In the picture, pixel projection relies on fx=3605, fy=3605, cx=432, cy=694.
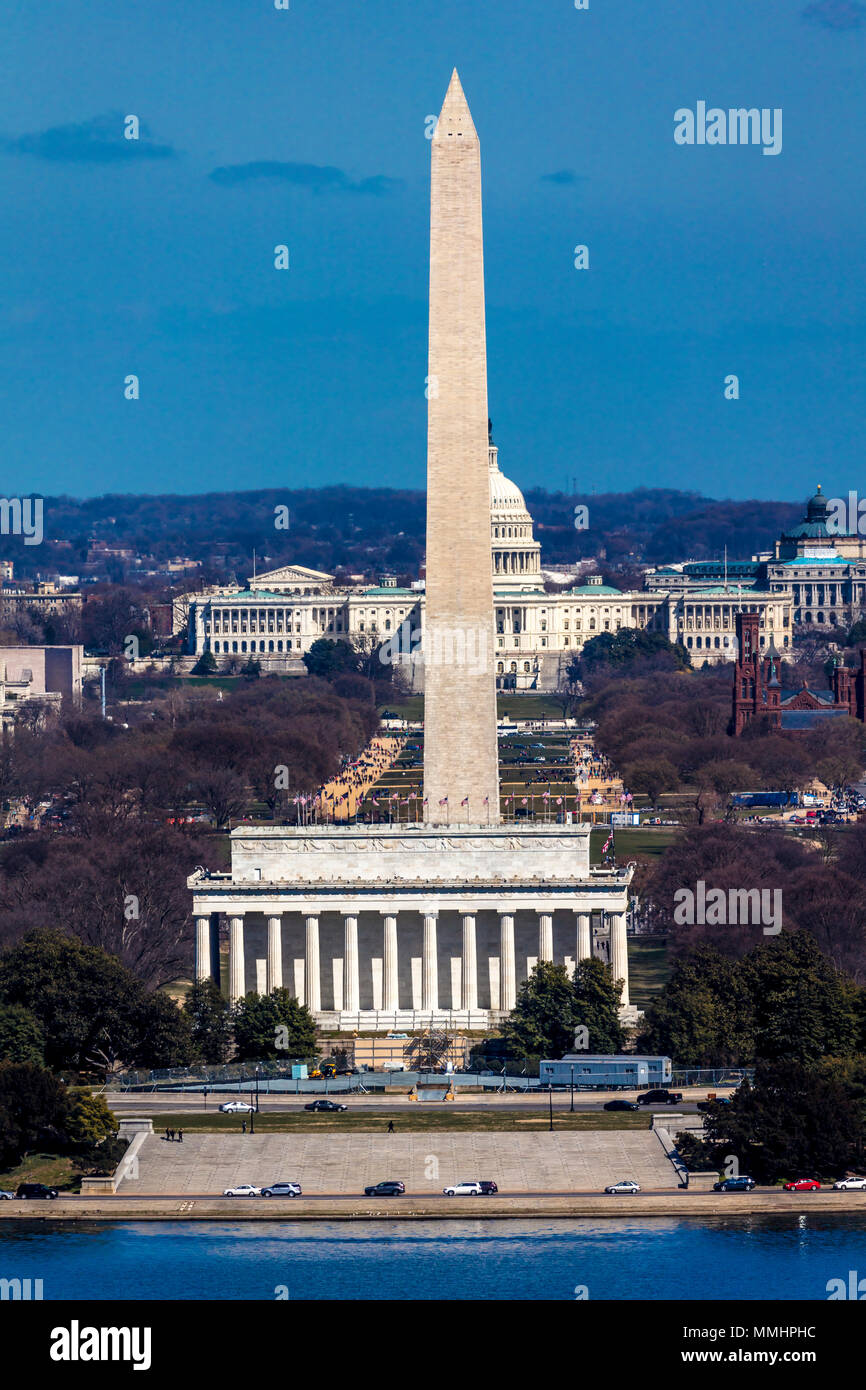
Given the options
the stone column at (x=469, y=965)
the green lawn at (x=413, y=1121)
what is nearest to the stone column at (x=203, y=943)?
the stone column at (x=469, y=965)

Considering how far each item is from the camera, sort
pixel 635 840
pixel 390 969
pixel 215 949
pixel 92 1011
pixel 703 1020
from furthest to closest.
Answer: pixel 635 840 → pixel 215 949 → pixel 390 969 → pixel 703 1020 → pixel 92 1011

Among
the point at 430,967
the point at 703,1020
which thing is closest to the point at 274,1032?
the point at 430,967

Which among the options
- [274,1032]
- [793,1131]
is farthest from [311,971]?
[793,1131]

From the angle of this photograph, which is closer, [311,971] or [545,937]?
[545,937]

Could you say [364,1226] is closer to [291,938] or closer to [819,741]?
[291,938]

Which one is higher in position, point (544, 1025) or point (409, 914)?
point (409, 914)

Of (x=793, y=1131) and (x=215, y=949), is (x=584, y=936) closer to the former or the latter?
(x=215, y=949)

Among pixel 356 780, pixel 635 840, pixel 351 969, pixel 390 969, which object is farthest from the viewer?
pixel 356 780

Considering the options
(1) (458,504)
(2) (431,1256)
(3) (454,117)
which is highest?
(3) (454,117)
